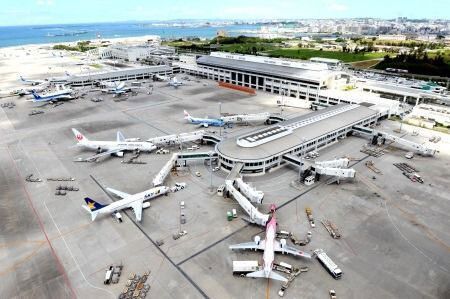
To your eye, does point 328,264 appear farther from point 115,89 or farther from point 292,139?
point 115,89

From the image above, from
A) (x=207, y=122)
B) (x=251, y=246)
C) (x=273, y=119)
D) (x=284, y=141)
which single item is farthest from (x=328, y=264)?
(x=273, y=119)

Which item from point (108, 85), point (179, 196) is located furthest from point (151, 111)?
point (179, 196)

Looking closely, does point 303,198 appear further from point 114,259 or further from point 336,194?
point 114,259

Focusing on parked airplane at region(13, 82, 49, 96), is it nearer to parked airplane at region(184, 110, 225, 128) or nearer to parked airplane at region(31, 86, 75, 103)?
parked airplane at region(31, 86, 75, 103)

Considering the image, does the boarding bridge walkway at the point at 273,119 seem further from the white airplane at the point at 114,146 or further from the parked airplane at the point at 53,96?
the parked airplane at the point at 53,96

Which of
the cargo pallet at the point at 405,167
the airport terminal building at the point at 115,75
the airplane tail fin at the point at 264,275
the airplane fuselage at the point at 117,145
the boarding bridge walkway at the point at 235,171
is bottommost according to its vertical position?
the cargo pallet at the point at 405,167

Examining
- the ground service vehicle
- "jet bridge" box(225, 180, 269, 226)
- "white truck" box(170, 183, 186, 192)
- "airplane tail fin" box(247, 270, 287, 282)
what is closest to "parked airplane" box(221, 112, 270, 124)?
"white truck" box(170, 183, 186, 192)

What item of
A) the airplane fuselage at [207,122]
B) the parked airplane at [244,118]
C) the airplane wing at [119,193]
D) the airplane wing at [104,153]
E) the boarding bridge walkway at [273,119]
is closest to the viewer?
the airplane wing at [119,193]

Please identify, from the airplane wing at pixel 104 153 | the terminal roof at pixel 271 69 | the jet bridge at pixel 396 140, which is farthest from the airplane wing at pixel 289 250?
the terminal roof at pixel 271 69
